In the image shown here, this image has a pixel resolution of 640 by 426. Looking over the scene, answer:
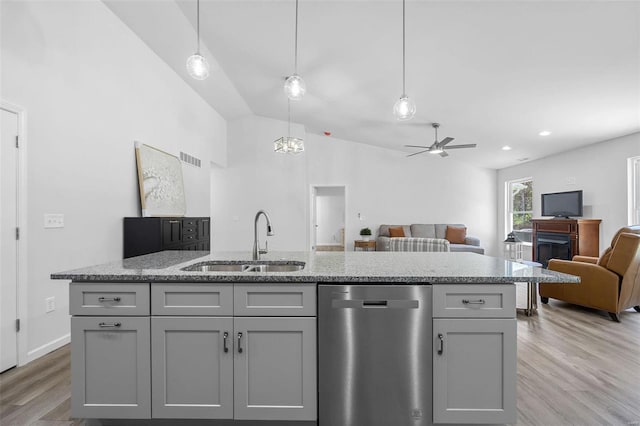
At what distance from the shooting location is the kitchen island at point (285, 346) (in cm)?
150

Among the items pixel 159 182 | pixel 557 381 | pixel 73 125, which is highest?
pixel 73 125

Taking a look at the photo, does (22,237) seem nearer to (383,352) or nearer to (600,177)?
(383,352)

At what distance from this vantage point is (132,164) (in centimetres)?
364

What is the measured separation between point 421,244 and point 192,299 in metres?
3.70

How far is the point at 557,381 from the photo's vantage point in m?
2.11

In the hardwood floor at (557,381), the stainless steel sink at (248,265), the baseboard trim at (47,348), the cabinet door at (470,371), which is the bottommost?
the hardwood floor at (557,381)

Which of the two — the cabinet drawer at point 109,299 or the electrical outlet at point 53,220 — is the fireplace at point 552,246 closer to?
the cabinet drawer at point 109,299

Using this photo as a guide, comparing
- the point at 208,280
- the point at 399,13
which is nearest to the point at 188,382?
the point at 208,280

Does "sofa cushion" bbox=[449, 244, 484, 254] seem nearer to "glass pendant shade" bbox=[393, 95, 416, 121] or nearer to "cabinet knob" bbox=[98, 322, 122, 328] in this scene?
"glass pendant shade" bbox=[393, 95, 416, 121]

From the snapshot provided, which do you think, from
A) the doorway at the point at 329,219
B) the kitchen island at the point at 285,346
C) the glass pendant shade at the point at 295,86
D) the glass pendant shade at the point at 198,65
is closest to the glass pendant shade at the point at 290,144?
the glass pendant shade at the point at 295,86

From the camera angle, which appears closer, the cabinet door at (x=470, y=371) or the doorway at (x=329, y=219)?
the cabinet door at (x=470, y=371)

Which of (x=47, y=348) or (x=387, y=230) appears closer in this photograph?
(x=47, y=348)

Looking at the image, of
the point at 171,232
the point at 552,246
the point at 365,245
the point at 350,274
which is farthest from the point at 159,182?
the point at 552,246

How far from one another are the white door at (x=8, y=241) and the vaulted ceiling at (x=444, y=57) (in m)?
1.83
